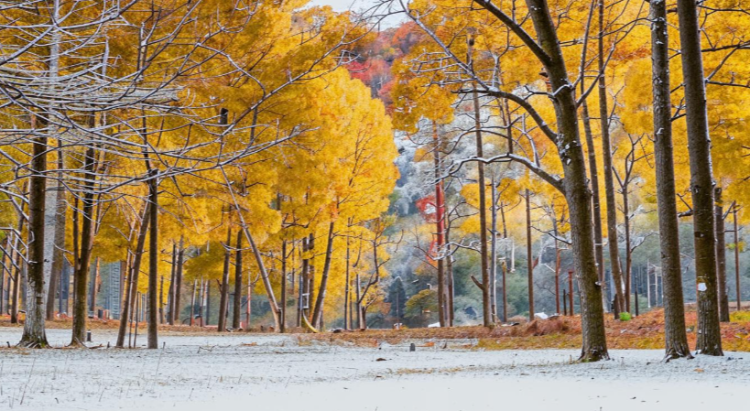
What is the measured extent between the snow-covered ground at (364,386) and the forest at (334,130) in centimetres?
115

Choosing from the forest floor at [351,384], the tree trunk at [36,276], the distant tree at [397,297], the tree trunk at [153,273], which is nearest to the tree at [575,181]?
the forest floor at [351,384]

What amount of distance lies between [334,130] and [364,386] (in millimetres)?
14552

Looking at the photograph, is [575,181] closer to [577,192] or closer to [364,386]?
[577,192]

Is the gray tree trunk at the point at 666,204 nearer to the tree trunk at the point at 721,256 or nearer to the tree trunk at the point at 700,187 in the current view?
the tree trunk at the point at 700,187

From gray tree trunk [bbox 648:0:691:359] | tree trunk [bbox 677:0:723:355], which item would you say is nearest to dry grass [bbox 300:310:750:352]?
tree trunk [bbox 677:0:723:355]

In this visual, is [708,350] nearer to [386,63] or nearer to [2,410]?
[2,410]

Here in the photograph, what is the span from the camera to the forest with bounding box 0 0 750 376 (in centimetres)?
428

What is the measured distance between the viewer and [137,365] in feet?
27.2

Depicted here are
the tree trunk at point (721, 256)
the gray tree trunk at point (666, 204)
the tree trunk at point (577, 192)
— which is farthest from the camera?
the tree trunk at point (721, 256)

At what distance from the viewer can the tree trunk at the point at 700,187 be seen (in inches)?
312

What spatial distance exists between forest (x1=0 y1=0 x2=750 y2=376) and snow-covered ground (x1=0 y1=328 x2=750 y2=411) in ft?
3.77

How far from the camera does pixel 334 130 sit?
65.6ft

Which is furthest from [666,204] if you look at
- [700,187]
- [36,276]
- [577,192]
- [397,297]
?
[397,297]

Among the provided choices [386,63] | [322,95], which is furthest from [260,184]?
[386,63]
